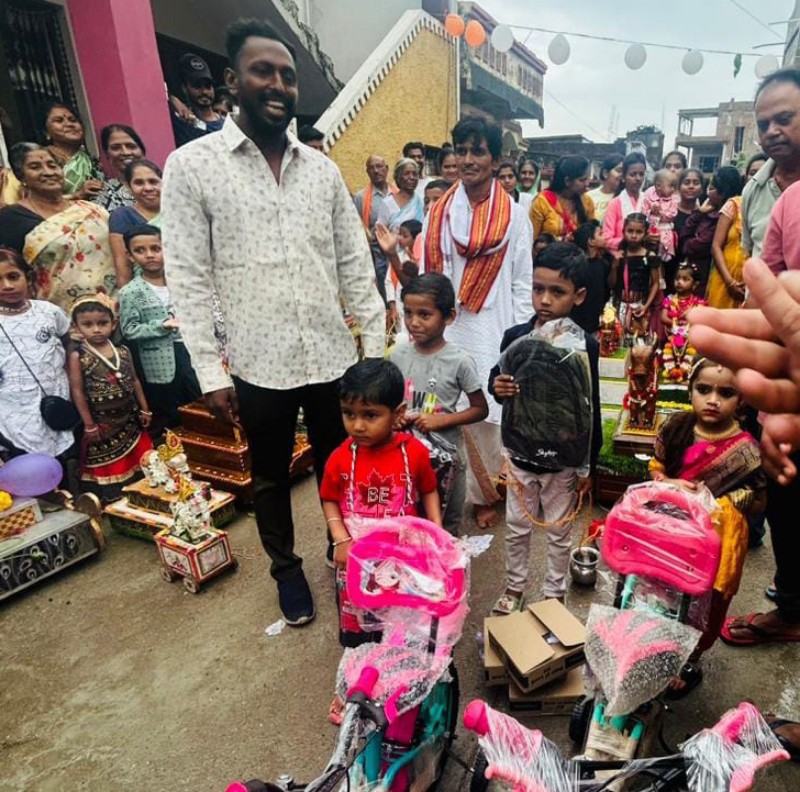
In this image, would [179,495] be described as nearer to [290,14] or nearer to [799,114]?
[799,114]

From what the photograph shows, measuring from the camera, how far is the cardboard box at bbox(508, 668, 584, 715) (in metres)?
1.91

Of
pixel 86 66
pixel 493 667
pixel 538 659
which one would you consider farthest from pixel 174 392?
pixel 86 66

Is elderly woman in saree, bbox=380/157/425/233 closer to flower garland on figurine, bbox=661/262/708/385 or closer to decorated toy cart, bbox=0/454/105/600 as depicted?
flower garland on figurine, bbox=661/262/708/385

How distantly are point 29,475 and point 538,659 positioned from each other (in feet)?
8.60

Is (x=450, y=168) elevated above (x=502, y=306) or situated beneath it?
elevated above

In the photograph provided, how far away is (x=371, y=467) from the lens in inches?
77.2

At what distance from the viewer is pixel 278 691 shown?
6.91ft

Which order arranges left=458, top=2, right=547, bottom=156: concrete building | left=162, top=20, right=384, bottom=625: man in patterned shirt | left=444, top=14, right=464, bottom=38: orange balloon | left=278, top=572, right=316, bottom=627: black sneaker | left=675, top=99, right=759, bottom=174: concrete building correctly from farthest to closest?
left=675, top=99, right=759, bottom=174: concrete building < left=458, top=2, right=547, bottom=156: concrete building < left=444, top=14, right=464, bottom=38: orange balloon < left=278, top=572, right=316, bottom=627: black sneaker < left=162, top=20, right=384, bottom=625: man in patterned shirt

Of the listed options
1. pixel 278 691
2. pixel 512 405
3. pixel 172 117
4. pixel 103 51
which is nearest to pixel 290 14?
pixel 172 117

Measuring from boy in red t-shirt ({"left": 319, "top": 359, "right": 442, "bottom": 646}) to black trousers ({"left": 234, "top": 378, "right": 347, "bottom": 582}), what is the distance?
Result: 402 mm

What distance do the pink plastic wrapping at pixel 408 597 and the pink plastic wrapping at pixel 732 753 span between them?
0.57 metres

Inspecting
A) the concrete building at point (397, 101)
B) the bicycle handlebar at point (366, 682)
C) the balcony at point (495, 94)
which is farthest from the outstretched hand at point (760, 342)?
the balcony at point (495, 94)

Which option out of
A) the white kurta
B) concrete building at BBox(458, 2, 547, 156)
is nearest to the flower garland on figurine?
the white kurta

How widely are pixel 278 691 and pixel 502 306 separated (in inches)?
83.1
